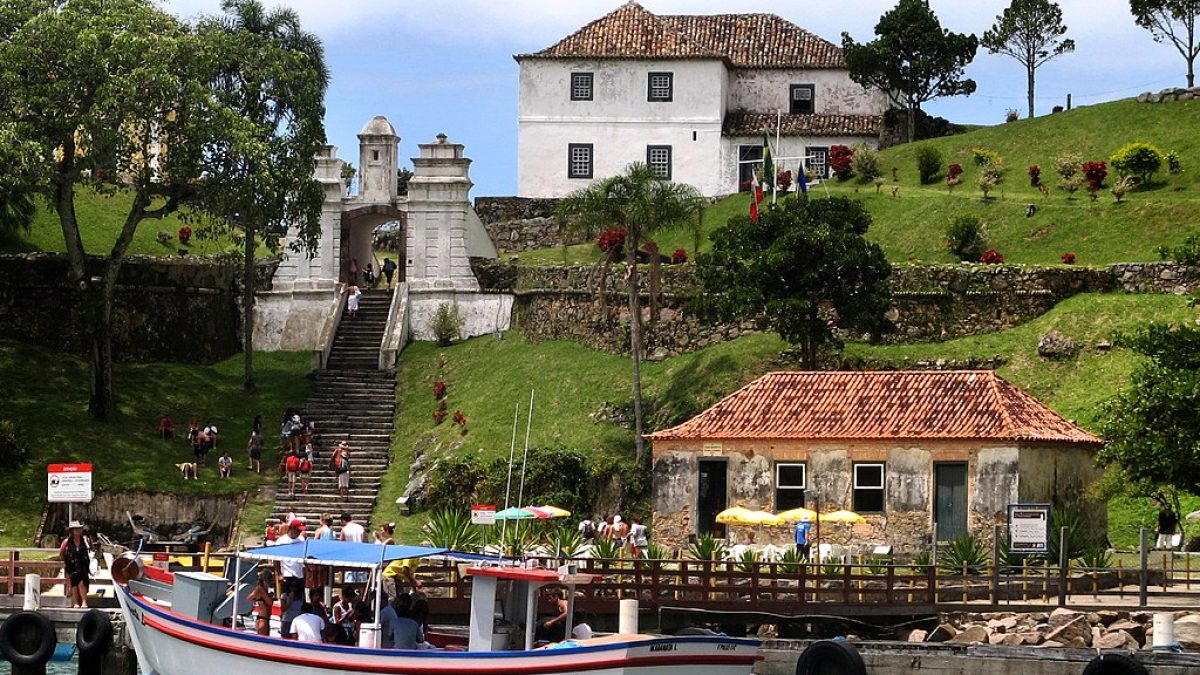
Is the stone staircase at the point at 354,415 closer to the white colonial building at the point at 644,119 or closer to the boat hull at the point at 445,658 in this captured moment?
the white colonial building at the point at 644,119

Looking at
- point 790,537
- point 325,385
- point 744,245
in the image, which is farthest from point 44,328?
point 790,537

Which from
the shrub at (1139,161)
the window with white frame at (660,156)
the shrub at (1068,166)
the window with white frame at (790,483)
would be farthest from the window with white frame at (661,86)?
the window with white frame at (790,483)

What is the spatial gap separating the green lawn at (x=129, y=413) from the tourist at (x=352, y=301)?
216 centimetres

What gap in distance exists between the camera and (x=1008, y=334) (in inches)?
2398

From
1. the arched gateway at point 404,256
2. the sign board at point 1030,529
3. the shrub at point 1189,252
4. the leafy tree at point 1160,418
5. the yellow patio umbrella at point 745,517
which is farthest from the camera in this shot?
the arched gateway at point 404,256

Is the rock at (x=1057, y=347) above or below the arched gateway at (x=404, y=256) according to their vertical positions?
below

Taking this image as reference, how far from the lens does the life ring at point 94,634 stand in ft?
121

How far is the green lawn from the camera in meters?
56.2

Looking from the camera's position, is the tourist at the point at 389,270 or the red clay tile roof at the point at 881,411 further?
the tourist at the point at 389,270

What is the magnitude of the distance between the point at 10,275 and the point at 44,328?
1.87 m

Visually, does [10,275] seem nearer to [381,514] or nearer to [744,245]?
[381,514]

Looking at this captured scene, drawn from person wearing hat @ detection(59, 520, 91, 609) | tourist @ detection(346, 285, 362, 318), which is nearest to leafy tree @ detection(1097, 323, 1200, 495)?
person wearing hat @ detection(59, 520, 91, 609)

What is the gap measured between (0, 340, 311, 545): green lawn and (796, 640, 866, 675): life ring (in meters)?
24.3

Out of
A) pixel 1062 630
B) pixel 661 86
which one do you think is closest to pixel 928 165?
pixel 661 86
